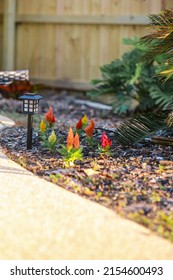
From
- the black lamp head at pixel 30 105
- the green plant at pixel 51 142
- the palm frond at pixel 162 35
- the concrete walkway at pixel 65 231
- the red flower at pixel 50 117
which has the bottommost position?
the concrete walkway at pixel 65 231

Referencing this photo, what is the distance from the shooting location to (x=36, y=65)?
34.1 ft

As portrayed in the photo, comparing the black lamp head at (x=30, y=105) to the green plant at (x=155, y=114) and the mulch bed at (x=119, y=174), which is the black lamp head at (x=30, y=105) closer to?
the mulch bed at (x=119, y=174)

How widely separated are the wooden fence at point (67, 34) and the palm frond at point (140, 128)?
3.17 meters

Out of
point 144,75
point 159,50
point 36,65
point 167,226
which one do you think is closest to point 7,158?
Answer: point 159,50

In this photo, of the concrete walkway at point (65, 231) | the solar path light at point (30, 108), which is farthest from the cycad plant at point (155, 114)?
the concrete walkway at point (65, 231)

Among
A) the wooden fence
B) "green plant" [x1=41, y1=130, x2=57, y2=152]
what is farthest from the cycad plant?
the wooden fence

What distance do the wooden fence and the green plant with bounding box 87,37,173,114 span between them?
703mm

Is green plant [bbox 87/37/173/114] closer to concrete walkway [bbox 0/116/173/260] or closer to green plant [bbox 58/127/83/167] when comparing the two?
green plant [bbox 58/127/83/167]

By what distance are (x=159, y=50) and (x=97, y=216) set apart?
2.24 metres

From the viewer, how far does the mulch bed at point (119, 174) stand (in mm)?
4078

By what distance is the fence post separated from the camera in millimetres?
10305

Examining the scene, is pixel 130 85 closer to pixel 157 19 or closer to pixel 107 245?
pixel 157 19

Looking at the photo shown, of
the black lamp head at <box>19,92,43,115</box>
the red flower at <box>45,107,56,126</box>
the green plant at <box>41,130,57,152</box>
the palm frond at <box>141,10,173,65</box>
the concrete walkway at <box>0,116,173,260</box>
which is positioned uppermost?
the palm frond at <box>141,10,173,65</box>

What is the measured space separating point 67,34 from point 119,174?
5.39 meters
